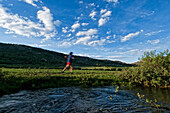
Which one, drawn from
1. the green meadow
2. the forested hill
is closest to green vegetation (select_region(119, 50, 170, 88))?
the green meadow

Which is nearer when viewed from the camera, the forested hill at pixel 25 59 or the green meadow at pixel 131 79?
the green meadow at pixel 131 79

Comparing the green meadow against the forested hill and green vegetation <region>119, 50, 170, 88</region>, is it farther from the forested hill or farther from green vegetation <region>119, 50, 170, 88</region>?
the forested hill

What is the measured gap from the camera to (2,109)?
18.7 feet

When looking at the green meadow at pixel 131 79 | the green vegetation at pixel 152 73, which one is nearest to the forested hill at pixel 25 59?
the green meadow at pixel 131 79

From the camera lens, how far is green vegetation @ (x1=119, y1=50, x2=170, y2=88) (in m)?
12.7

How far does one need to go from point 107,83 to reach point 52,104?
8501mm

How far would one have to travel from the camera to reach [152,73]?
13375mm

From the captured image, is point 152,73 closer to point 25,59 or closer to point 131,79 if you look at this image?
point 131,79

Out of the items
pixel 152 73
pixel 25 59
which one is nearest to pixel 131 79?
pixel 152 73

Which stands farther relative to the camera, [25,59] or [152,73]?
[25,59]

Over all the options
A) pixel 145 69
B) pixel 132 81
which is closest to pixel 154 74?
pixel 145 69

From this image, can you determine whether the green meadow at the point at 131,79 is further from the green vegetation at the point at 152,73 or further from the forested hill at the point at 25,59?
the forested hill at the point at 25,59

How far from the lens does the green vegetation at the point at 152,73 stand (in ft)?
41.7

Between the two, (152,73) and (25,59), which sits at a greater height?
(25,59)
